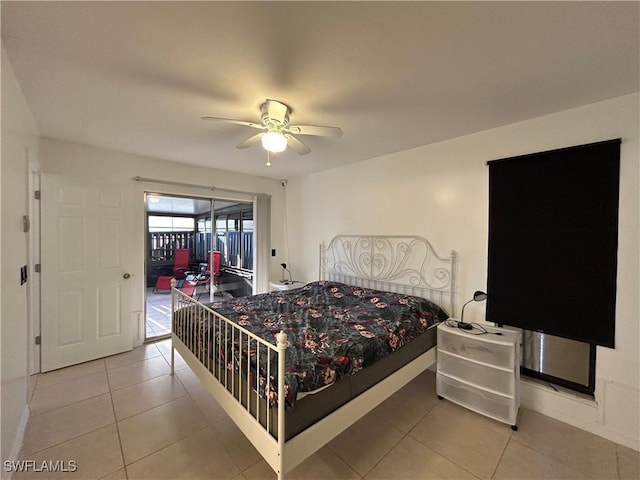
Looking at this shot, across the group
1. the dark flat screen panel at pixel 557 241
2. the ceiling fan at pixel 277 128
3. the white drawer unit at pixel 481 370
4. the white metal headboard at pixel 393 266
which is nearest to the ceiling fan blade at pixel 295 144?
the ceiling fan at pixel 277 128

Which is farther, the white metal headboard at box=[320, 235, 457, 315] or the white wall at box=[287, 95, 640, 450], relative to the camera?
the white metal headboard at box=[320, 235, 457, 315]

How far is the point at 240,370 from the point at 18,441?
1.72 meters

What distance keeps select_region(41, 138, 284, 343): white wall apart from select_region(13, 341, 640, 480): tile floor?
1.51 m

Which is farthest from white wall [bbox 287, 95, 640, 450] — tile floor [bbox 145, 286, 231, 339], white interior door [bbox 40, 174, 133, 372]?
white interior door [bbox 40, 174, 133, 372]

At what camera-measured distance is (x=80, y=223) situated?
123 inches

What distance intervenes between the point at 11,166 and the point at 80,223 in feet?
5.20

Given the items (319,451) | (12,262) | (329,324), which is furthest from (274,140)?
(319,451)

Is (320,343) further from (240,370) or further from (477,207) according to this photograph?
(477,207)

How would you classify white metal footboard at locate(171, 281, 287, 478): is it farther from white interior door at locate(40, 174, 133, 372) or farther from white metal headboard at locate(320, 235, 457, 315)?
white metal headboard at locate(320, 235, 457, 315)

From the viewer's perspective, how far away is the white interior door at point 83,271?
9.61ft

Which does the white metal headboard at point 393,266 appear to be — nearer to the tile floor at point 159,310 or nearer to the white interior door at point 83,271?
the tile floor at point 159,310

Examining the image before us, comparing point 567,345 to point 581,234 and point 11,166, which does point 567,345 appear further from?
point 11,166

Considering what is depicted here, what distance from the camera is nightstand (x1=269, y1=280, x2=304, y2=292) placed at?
14.5ft

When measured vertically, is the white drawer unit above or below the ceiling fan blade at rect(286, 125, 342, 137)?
below
